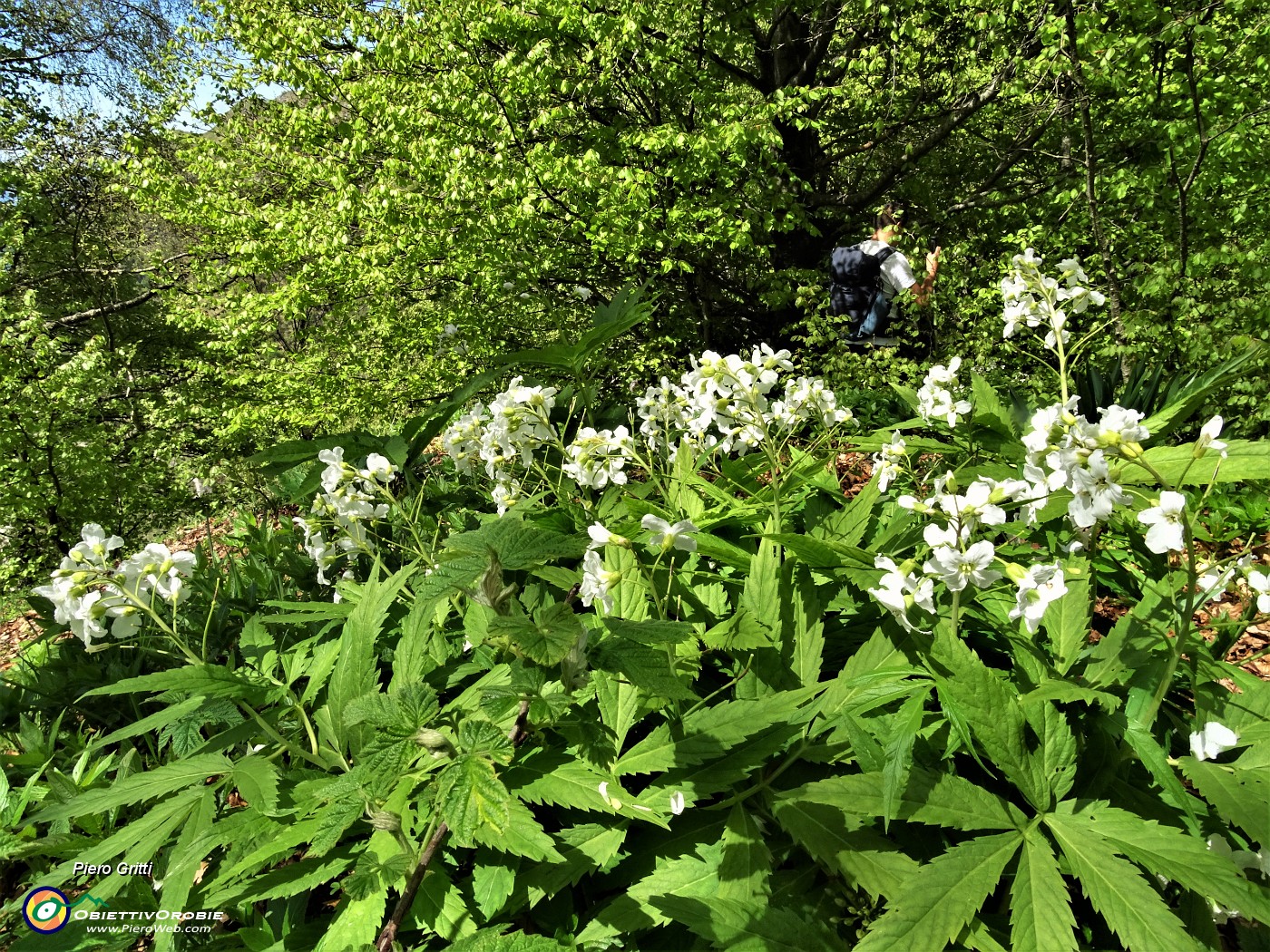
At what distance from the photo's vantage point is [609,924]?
1265mm

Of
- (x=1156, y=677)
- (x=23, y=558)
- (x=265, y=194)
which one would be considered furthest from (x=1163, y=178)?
(x=23, y=558)

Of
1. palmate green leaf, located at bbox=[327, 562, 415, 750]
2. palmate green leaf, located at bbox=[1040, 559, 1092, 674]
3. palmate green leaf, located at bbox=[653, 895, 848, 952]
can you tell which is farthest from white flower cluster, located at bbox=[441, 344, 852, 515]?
palmate green leaf, located at bbox=[653, 895, 848, 952]

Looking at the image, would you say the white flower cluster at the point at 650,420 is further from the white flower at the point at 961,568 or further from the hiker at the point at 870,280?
the hiker at the point at 870,280

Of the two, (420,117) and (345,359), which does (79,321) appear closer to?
(345,359)

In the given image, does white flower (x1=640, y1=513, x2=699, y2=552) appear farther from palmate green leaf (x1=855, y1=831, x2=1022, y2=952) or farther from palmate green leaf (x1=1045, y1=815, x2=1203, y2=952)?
palmate green leaf (x1=1045, y1=815, x2=1203, y2=952)

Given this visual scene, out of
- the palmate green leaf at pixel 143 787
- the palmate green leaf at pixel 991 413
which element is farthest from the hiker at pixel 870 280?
the palmate green leaf at pixel 143 787

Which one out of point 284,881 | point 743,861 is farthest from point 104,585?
point 743,861

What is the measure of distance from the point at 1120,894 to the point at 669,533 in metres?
1.02

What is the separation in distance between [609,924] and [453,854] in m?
0.42

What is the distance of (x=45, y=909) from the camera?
1.58 m

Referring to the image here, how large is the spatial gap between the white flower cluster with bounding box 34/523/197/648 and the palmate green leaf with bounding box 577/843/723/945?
128cm

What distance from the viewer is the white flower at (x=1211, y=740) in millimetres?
1246

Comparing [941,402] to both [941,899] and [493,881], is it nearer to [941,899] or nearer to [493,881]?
[941,899]

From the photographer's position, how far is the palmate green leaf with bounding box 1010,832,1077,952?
108 cm
